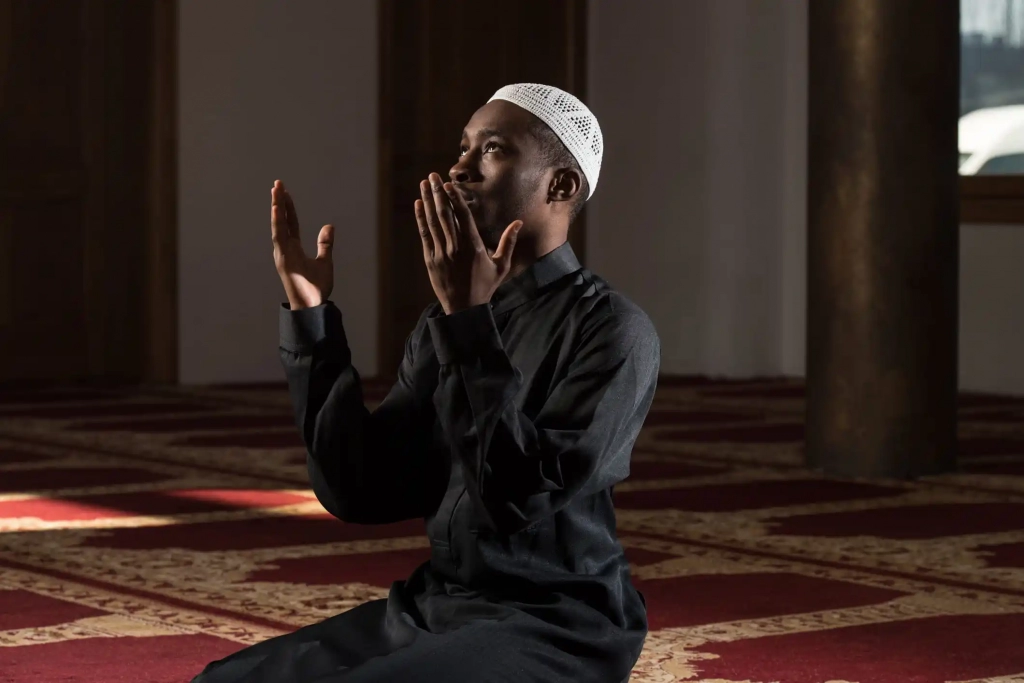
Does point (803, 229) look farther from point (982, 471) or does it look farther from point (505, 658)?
point (505, 658)

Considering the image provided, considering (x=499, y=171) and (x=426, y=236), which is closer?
(x=426, y=236)

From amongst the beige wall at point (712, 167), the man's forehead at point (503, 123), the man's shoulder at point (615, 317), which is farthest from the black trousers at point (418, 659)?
the beige wall at point (712, 167)

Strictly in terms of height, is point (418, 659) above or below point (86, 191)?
below

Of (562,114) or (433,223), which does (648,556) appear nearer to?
(562,114)

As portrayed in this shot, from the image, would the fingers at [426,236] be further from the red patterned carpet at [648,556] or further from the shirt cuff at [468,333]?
the red patterned carpet at [648,556]

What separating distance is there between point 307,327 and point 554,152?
1.22ft

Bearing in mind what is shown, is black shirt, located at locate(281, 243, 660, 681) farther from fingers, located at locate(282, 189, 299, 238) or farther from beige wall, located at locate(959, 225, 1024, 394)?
beige wall, located at locate(959, 225, 1024, 394)

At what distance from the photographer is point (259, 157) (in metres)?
9.84

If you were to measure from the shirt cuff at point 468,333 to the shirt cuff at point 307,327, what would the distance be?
0.27m

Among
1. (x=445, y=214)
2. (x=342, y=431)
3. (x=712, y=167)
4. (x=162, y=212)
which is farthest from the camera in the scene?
(x=712, y=167)

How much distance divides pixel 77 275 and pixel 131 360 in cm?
51

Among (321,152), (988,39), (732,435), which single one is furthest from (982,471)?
(321,152)

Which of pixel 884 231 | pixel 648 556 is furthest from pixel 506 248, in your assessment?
pixel 884 231

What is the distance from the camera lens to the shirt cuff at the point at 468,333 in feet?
7.17
